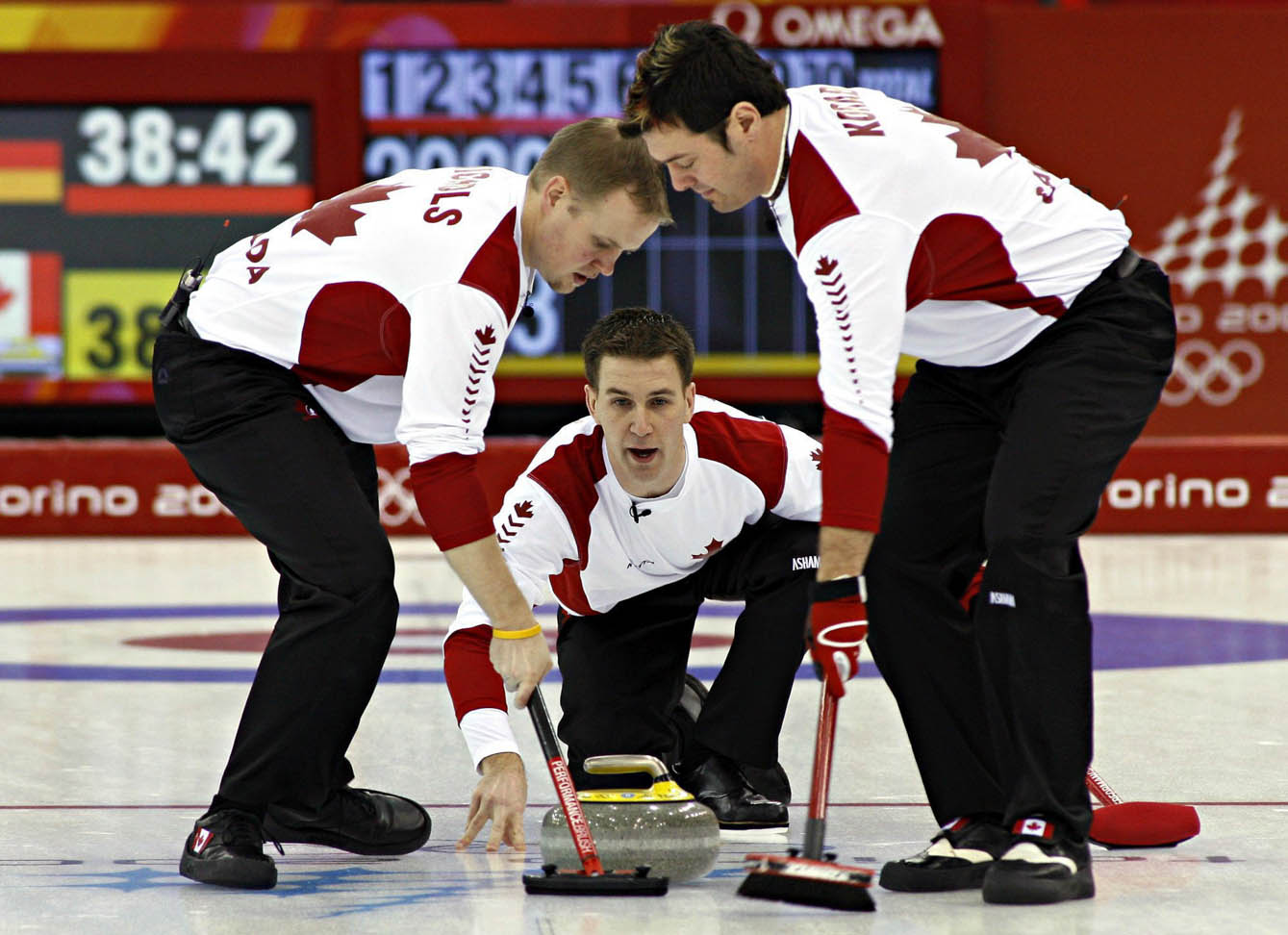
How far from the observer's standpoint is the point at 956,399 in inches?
135

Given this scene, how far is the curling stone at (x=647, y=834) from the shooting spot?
3.21m

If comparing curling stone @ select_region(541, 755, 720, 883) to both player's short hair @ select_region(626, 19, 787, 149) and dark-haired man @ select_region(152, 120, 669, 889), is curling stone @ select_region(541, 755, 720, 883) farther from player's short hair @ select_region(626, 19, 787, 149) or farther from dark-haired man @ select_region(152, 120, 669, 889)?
player's short hair @ select_region(626, 19, 787, 149)

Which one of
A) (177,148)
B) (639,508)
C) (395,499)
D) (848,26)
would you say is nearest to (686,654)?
(639,508)

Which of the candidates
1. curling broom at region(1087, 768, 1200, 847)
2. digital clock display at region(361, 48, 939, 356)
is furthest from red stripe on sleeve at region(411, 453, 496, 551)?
digital clock display at region(361, 48, 939, 356)

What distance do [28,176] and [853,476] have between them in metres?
10.1

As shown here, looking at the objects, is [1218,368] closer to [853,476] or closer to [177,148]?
[177,148]

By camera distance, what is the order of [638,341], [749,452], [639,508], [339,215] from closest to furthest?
[339,215] → [638,341] → [639,508] → [749,452]

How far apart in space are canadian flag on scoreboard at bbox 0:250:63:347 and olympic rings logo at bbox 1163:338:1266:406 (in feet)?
25.7

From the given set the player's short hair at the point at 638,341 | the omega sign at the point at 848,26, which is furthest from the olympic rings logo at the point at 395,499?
the player's short hair at the point at 638,341

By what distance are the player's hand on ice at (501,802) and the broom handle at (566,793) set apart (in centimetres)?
6

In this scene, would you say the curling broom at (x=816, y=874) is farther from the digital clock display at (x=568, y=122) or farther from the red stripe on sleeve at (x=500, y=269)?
the digital clock display at (x=568, y=122)

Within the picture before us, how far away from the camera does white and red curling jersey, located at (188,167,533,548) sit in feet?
10.2

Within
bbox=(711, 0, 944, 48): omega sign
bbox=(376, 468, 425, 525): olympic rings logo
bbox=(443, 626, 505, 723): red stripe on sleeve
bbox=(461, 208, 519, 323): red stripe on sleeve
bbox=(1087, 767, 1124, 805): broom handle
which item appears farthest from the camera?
bbox=(711, 0, 944, 48): omega sign

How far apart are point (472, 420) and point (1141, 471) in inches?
348
